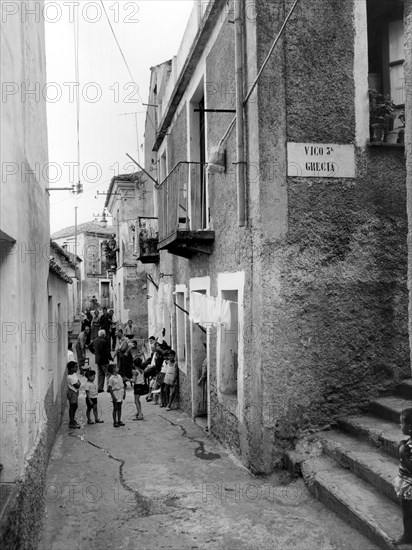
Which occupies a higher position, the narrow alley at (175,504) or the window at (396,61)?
the window at (396,61)

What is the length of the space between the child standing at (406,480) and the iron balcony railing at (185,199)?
555 centimetres

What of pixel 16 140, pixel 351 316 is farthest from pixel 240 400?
pixel 16 140

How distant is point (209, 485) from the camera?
6.66 metres

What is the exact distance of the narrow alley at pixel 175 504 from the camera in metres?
5.14

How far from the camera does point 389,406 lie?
6516 mm

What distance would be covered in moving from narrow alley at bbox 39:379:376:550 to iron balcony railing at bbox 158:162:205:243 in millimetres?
3711

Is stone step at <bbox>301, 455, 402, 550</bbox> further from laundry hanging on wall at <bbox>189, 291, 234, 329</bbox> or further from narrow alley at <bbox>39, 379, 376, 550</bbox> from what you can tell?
laundry hanging on wall at <bbox>189, 291, 234, 329</bbox>

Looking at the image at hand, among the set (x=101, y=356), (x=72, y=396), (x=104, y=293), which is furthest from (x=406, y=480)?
(x=104, y=293)

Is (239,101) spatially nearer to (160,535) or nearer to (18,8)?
(18,8)

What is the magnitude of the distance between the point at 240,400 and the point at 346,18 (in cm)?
516

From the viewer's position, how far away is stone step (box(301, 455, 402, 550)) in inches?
182

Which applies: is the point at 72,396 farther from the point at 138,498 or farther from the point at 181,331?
the point at 138,498

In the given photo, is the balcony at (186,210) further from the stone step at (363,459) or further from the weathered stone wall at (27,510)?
the weathered stone wall at (27,510)

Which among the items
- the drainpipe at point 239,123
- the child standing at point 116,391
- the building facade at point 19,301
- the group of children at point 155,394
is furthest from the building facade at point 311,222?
the child standing at point 116,391
